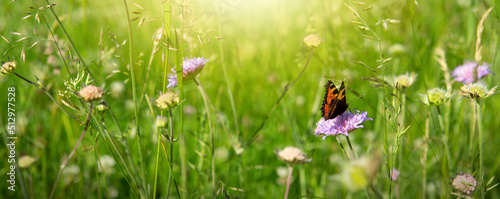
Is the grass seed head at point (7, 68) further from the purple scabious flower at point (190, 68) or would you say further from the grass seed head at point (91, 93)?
the purple scabious flower at point (190, 68)

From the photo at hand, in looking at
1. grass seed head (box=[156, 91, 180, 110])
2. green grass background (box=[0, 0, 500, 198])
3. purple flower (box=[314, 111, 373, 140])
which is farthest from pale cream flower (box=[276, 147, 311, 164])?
grass seed head (box=[156, 91, 180, 110])

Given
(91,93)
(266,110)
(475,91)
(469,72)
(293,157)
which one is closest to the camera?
(91,93)

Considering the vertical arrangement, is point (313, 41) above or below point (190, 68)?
above

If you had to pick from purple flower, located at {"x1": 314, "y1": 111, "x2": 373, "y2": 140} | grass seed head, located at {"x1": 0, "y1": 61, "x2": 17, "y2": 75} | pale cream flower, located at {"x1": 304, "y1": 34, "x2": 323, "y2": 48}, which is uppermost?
pale cream flower, located at {"x1": 304, "y1": 34, "x2": 323, "y2": 48}

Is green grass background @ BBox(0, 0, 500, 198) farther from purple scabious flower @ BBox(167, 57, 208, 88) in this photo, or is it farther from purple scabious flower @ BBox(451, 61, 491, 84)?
purple scabious flower @ BBox(167, 57, 208, 88)

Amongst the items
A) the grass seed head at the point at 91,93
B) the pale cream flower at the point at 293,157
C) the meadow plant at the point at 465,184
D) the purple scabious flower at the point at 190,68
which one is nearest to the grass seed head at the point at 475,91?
the meadow plant at the point at 465,184

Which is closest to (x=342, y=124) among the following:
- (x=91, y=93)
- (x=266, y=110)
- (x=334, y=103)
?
(x=334, y=103)

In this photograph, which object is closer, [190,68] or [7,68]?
[7,68]

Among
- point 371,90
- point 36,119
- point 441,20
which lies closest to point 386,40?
point 441,20

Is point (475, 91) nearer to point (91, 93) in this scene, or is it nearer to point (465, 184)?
point (465, 184)
